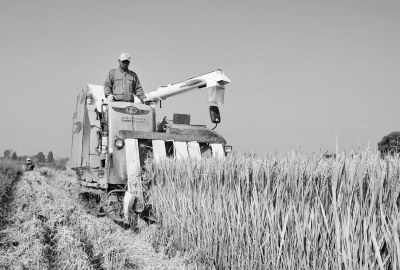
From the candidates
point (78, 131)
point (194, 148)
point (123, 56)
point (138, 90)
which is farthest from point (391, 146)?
point (78, 131)

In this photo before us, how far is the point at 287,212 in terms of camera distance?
3293 millimetres

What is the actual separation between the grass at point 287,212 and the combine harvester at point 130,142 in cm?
87

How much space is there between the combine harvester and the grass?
0.87 m

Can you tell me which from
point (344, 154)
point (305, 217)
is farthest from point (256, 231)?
point (344, 154)

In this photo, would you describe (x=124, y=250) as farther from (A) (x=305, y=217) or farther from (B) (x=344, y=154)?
(B) (x=344, y=154)

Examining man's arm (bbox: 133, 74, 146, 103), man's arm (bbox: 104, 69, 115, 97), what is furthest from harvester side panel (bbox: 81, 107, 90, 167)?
man's arm (bbox: 133, 74, 146, 103)

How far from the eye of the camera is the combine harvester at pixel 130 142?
6230 millimetres

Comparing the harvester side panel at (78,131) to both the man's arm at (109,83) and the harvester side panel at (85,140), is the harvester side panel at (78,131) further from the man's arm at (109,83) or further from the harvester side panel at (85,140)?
the man's arm at (109,83)

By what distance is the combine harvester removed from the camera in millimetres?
6230

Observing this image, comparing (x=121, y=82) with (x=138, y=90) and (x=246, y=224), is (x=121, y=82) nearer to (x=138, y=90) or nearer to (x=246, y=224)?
(x=138, y=90)

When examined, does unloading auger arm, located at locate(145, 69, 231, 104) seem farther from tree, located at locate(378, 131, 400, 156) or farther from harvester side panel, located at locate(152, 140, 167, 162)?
tree, located at locate(378, 131, 400, 156)

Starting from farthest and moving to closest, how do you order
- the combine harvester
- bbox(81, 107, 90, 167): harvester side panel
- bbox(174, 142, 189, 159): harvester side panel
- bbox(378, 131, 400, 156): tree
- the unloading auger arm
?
the unloading auger arm → bbox(81, 107, 90, 167): harvester side panel → bbox(174, 142, 189, 159): harvester side panel → the combine harvester → bbox(378, 131, 400, 156): tree

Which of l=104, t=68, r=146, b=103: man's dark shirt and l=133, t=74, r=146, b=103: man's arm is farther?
l=133, t=74, r=146, b=103: man's arm

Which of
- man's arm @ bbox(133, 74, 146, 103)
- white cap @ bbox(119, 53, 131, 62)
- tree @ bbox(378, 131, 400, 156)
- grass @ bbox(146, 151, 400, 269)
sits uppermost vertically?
white cap @ bbox(119, 53, 131, 62)
